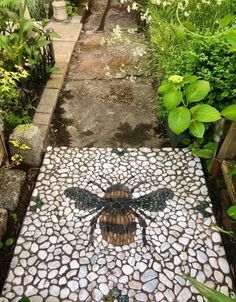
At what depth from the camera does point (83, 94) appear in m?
4.21

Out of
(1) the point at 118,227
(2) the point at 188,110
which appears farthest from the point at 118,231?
(2) the point at 188,110

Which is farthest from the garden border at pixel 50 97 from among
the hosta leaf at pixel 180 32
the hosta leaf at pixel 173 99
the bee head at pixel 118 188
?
the hosta leaf at pixel 180 32

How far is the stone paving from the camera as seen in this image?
2.34 meters

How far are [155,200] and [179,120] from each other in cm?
84

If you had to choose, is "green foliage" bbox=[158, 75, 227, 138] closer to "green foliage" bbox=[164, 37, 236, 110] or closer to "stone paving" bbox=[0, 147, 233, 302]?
"green foliage" bbox=[164, 37, 236, 110]

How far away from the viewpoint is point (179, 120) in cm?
253

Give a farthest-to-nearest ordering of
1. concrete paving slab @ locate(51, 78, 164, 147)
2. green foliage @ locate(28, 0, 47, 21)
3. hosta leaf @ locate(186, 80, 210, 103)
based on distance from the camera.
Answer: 1. green foliage @ locate(28, 0, 47, 21)
2. concrete paving slab @ locate(51, 78, 164, 147)
3. hosta leaf @ locate(186, 80, 210, 103)

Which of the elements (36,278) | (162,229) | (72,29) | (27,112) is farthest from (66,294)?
(72,29)

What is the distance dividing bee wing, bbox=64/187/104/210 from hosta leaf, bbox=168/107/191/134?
39.2 inches

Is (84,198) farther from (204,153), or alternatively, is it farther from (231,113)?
(231,113)

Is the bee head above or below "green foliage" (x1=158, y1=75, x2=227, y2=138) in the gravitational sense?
below

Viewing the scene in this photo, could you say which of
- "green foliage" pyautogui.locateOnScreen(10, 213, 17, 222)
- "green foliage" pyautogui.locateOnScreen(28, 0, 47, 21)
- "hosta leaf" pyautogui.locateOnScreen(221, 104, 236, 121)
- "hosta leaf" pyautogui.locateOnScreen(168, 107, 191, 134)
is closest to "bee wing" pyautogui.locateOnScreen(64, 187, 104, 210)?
"green foliage" pyautogui.locateOnScreen(10, 213, 17, 222)

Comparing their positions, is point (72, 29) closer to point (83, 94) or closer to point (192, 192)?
point (83, 94)

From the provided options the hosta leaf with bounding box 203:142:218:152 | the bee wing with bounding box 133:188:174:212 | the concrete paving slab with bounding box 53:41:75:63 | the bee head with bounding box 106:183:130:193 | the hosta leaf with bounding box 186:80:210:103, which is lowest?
the concrete paving slab with bounding box 53:41:75:63
